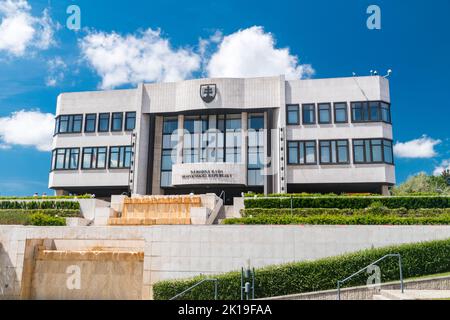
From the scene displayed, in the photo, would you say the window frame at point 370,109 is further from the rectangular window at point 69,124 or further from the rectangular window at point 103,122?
the rectangular window at point 69,124

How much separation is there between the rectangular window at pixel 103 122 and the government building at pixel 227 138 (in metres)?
0.10

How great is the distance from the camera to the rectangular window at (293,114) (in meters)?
38.8

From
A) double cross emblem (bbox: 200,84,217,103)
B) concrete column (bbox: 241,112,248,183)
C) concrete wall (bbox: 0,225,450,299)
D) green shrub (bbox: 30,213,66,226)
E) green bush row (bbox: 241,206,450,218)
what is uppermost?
double cross emblem (bbox: 200,84,217,103)

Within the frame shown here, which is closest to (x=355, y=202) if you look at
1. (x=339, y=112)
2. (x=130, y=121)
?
(x=339, y=112)

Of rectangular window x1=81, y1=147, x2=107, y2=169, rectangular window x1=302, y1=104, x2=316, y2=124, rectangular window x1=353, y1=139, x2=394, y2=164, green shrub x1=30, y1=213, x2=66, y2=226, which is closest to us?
green shrub x1=30, y1=213, x2=66, y2=226

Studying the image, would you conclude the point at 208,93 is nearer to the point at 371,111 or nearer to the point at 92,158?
the point at 92,158

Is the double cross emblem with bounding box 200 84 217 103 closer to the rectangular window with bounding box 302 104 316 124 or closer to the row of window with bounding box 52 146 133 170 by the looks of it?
the rectangular window with bounding box 302 104 316 124

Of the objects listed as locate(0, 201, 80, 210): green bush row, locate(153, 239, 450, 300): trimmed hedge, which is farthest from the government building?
locate(153, 239, 450, 300): trimmed hedge

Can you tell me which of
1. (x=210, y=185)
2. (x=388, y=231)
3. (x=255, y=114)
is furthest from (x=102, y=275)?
(x=255, y=114)

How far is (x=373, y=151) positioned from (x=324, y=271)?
21.1 metres

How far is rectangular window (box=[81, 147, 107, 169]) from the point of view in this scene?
4091 cm

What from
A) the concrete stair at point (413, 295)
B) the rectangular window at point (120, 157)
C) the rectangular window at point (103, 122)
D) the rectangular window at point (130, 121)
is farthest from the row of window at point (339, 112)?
the concrete stair at point (413, 295)

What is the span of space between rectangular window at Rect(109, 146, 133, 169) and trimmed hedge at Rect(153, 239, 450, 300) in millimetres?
23820
